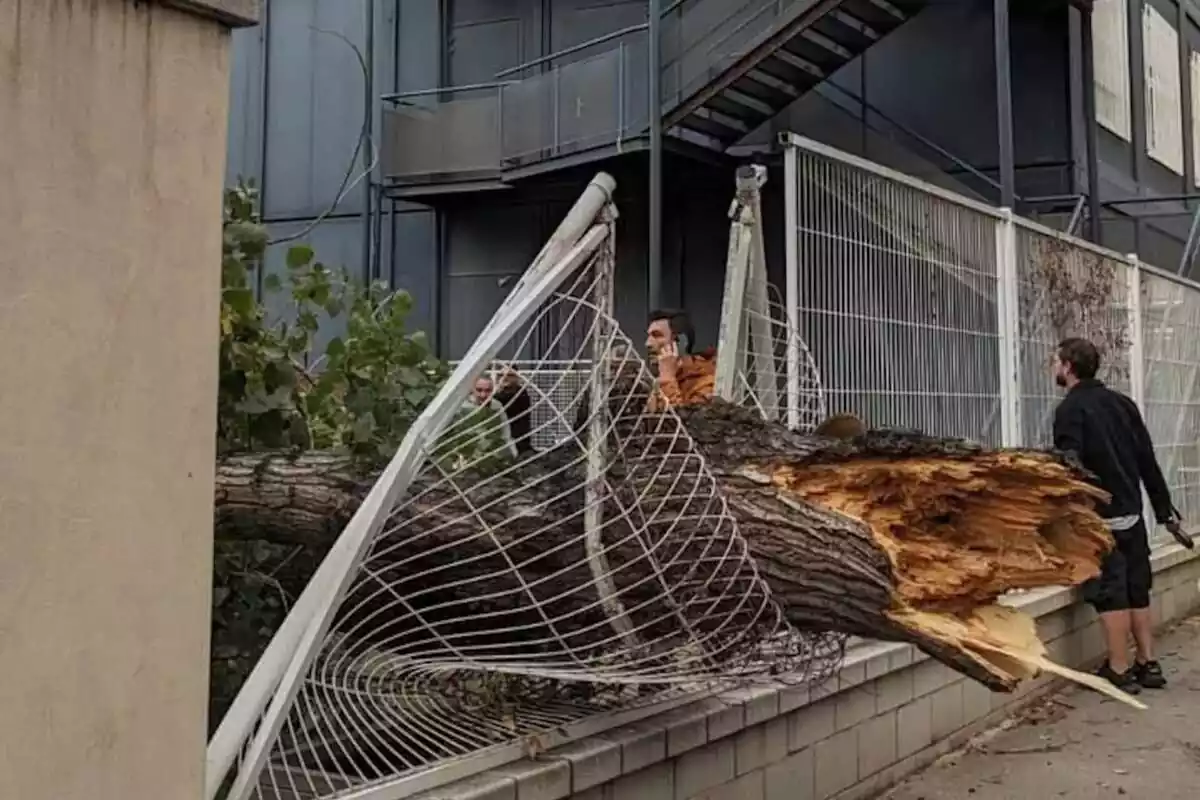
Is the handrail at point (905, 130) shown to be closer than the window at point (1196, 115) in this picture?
Yes

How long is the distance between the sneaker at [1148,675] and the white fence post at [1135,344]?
246 cm

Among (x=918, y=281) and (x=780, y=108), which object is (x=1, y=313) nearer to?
(x=918, y=281)

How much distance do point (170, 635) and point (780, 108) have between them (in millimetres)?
9969

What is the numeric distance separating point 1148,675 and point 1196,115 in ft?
38.5

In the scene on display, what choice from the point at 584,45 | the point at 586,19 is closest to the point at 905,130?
the point at 584,45

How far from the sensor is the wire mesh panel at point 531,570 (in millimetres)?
3059

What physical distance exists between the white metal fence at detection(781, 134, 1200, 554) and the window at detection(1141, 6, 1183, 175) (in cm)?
A: 617

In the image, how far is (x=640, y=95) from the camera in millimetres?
11008

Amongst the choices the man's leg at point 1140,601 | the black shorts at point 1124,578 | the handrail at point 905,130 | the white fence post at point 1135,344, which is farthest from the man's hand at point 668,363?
the handrail at point 905,130

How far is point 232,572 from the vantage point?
11.6ft

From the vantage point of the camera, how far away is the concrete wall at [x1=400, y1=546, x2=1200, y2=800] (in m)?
3.41

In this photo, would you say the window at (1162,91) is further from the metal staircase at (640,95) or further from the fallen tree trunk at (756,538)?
the fallen tree trunk at (756,538)

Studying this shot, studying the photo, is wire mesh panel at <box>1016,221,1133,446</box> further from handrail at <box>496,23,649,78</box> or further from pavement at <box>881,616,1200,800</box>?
handrail at <box>496,23,649,78</box>

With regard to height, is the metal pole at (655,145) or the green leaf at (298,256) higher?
the metal pole at (655,145)
